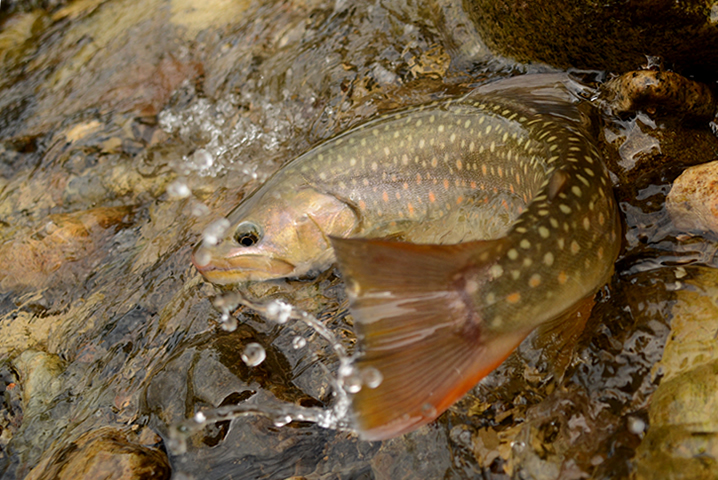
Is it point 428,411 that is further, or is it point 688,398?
point 688,398

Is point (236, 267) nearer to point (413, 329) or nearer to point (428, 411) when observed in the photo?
point (413, 329)

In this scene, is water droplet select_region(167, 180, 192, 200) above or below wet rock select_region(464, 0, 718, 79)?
below

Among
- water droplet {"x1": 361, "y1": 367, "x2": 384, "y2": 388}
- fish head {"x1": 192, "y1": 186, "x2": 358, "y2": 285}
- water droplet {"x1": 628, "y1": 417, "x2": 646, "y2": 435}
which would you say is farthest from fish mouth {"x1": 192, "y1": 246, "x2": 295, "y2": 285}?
water droplet {"x1": 628, "y1": 417, "x2": 646, "y2": 435}

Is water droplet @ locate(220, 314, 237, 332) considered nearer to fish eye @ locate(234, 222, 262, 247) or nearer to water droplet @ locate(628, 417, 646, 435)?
fish eye @ locate(234, 222, 262, 247)

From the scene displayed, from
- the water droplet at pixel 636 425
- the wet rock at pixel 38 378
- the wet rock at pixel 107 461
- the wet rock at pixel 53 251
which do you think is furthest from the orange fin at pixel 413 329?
the wet rock at pixel 53 251

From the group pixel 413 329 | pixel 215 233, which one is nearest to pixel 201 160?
pixel 215 233
